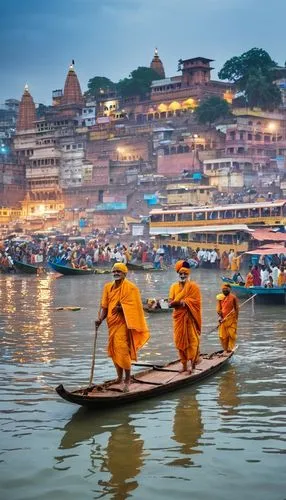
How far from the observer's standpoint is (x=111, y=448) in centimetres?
639

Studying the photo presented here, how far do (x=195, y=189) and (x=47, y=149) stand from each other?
23.9m

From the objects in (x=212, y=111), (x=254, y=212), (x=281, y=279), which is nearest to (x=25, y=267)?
(x=254, y=212)

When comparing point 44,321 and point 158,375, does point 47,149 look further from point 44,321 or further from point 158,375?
point 158,375

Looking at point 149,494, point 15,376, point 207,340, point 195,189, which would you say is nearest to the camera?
point 149,494

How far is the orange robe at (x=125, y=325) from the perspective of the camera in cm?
765

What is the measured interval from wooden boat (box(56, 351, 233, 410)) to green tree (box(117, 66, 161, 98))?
73020 millimetres

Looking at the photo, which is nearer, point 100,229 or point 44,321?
point 44,321

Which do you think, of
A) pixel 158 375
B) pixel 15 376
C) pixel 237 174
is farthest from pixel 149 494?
pixel 237 174

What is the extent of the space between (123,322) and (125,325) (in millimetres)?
38

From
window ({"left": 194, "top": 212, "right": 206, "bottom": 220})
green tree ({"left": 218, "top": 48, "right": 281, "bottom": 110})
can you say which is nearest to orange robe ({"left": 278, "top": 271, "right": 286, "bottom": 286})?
window ({"left": 194, "top": 212, "right": 206, "bottom": 220})

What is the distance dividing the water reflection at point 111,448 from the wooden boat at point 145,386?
0.61 ft

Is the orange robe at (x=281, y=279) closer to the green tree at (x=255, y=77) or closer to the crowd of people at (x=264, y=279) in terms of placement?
the crowd of people at (x=264, y=279)

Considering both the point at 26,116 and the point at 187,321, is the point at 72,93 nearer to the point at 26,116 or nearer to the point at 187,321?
the point at 26,116

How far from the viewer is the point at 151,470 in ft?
19.1
